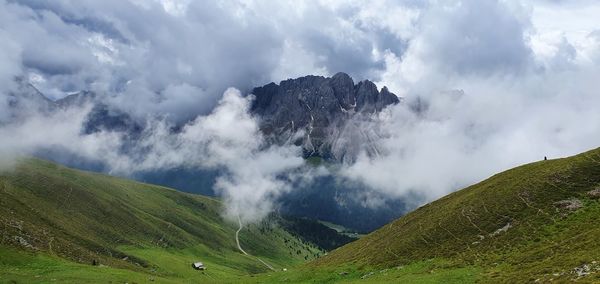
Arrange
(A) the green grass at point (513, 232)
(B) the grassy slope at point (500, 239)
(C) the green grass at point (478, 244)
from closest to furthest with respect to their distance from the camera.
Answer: (A) the green grass at point (513, 232) → (B) the grassy slope at point (500, 239) → (C) the green grass at point (478, 244)

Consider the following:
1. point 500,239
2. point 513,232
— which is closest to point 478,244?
point 500,239

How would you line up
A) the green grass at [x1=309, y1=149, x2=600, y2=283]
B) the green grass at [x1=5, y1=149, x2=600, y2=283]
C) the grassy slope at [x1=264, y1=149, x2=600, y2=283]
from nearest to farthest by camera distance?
the green grass at [x1=309, y1=149, x2=600, y2=283]
the grassy slope at [x1=264, y1=149, x2=600, y2=283]
the green grass at [x1=5, y1=149, x2=600, y2=283]

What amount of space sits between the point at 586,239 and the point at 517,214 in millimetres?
18627

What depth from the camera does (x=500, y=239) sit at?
7275 centimetres

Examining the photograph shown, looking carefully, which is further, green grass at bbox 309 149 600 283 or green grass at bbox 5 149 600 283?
green grass at bbox 5 149 600 283

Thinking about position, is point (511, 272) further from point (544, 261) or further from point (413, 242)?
point (413, 242)

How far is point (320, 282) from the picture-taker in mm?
84188

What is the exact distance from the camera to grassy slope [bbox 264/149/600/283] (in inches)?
2285

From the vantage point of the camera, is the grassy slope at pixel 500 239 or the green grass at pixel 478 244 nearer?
the grassy slope at pixel 500 239

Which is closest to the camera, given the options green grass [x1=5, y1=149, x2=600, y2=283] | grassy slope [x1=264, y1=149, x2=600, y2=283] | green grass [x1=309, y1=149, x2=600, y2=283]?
green grass [x1=309, y1=149, x2=600, y2=283]

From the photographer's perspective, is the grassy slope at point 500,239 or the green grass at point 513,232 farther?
the grassy slope at point 500,239

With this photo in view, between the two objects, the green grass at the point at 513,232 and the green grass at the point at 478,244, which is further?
the green grass at the point at 478,244

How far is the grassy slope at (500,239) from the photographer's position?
58.0 metres

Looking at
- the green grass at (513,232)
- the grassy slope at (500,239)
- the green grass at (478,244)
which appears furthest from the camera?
the green grass at (478,244)
